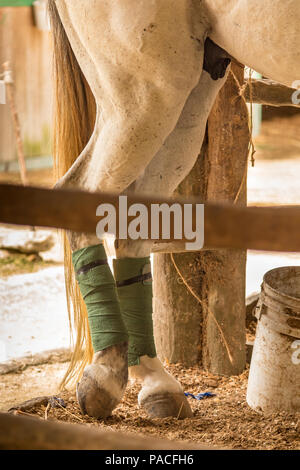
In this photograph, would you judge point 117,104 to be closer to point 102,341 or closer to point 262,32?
point 262,32

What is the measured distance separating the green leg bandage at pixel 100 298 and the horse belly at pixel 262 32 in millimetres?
670

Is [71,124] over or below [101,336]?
over

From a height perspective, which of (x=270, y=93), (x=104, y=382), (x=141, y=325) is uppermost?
(x=270, y=93)

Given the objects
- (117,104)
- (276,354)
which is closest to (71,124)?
(117,104)

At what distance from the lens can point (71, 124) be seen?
2.17 m

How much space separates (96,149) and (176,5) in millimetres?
448

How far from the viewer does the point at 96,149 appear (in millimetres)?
1930

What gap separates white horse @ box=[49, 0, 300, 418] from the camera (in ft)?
5.68

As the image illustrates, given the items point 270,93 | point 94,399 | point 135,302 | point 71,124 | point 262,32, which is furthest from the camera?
point 270,93

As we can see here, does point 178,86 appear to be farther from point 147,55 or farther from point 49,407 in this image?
point 49,407

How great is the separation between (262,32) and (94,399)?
1.07 m

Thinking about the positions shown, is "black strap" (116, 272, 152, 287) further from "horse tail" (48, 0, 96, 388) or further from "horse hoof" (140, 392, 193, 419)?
"horse hoof" (140, 392, 193, 419)

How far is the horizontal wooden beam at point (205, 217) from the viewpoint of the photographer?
2.79 ft
